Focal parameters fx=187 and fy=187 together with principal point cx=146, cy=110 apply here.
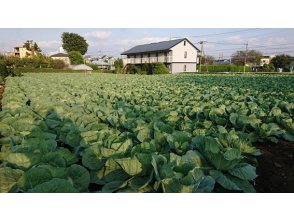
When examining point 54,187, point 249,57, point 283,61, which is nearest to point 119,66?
point 54,187

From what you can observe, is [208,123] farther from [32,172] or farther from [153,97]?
[153,97]

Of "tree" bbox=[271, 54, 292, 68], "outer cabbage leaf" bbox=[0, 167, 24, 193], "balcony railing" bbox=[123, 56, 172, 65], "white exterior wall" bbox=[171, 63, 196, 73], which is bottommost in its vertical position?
"outer cabbage leaf" bbox=[0, 167, 24, 193]

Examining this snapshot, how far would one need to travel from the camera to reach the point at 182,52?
38.0 m

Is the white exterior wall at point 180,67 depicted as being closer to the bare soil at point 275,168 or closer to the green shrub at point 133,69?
the green shrub at point 133,69

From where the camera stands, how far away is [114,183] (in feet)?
5.09

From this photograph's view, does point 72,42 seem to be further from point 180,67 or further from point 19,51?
point 180,67

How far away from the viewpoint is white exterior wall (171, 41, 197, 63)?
37.1 meters

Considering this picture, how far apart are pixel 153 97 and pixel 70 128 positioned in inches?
129

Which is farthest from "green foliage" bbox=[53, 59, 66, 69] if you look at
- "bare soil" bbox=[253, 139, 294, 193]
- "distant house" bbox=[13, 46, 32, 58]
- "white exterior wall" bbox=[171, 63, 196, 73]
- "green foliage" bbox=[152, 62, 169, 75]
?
"bare soil" bbox=[253, 139, 294, 193]

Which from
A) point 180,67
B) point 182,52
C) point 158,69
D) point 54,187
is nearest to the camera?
point 54,187

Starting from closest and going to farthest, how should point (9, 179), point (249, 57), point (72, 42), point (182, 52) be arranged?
point (9, 179) < point (182, 52) < point (249, 57) < point (72, 42)

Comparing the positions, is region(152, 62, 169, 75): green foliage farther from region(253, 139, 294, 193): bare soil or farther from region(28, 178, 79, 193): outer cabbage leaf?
region(28, 178, 79, 193): outer cabbage leaf

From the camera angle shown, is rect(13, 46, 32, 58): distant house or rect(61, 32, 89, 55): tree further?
rect(13, 46, 32, 58): distant house

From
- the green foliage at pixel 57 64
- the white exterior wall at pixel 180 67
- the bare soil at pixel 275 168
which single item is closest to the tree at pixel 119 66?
the white exterior wall at pixel 180 67
